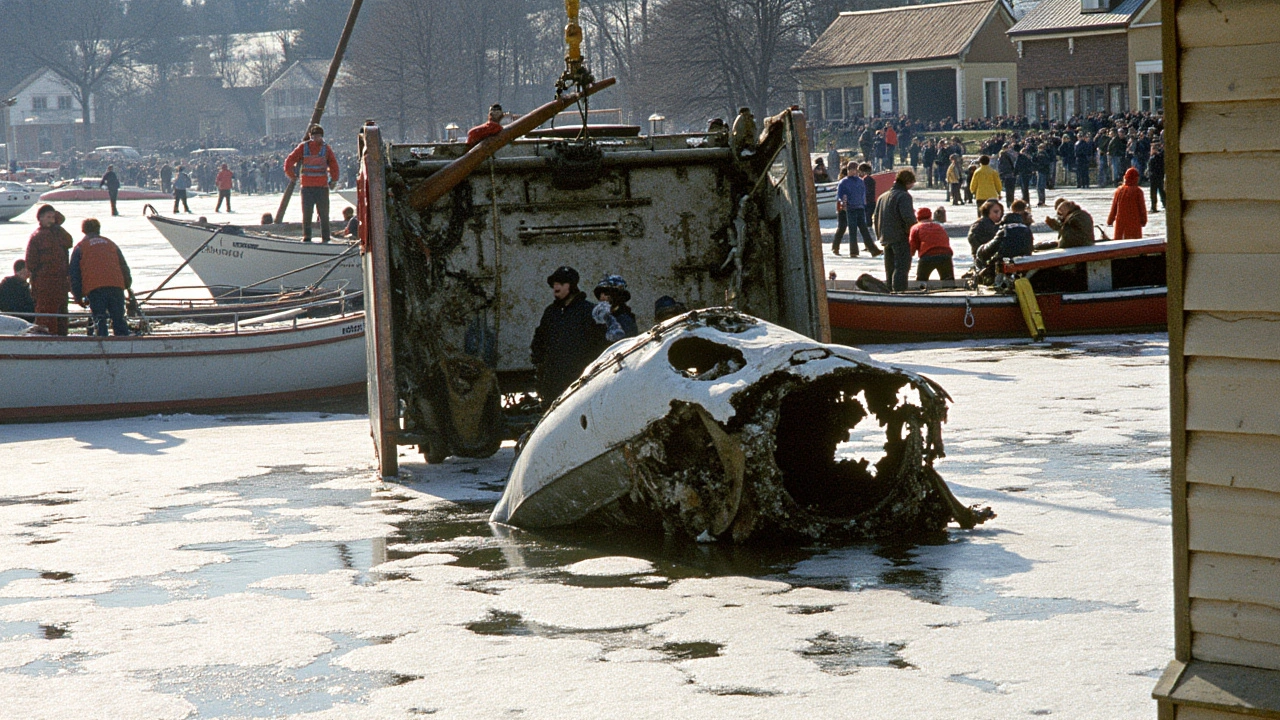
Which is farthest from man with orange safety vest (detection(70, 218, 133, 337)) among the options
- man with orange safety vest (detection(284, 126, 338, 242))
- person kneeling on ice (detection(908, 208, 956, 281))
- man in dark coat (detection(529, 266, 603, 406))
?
person kneeling on ice (detection(908, 208, 956, 281))

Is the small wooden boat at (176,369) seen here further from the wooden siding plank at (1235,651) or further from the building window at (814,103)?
the building window at (814,103)

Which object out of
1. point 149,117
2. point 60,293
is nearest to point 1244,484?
point 60,293

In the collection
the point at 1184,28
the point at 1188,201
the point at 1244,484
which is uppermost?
the point at 1184,28

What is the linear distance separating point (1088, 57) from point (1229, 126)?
52384 mm

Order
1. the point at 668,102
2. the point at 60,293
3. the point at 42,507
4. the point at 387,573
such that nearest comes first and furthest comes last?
1. the point at 387,573
2. the point at 42,507
3. the point at 60,293
4. the point at 668,102

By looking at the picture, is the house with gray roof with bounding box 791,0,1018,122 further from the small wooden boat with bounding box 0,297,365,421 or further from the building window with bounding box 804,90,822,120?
the small wooden boat with bounding box 0,297,365,421

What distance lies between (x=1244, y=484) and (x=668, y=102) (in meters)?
57.1

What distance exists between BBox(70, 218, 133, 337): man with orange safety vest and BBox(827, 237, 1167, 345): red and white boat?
770 cm

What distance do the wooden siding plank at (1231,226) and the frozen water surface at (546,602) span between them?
1.80 metres

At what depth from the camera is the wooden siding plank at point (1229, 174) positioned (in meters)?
3.74

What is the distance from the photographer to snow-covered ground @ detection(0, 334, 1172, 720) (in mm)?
5312

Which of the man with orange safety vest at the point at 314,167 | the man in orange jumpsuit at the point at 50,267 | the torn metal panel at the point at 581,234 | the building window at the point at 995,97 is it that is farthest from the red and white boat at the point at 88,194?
the torn metal panel at the point at 581,234

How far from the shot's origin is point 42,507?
9555mm

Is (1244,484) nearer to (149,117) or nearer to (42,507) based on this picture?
(42,507)
